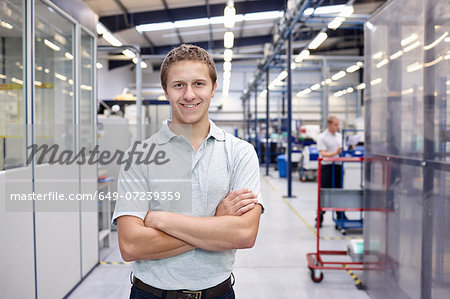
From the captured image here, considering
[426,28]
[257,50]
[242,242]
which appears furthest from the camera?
[257,50]

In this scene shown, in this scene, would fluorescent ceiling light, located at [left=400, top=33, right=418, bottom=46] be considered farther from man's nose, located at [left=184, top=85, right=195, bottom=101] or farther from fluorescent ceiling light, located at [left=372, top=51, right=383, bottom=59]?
man's nose, located at [left=184, top=85, right=195, bottom=101]

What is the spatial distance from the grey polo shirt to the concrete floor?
91.3 inches

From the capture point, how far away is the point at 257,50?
18.2 metres

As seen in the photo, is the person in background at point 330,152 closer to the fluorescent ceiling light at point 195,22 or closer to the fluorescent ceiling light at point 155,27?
the fluorescent ceiling light at point 195,22

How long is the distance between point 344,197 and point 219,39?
13106 millimetres

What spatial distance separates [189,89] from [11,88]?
233 centimetres

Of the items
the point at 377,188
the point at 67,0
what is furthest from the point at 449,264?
the point at 67,0

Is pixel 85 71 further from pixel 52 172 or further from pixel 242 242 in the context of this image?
pixel 242 242

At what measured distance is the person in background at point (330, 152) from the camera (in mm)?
5730

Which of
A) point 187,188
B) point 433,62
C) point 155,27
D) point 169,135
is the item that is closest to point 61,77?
point 169,135

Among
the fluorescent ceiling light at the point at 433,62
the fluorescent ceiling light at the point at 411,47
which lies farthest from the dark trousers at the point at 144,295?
the fluorescent ceiling light at the point at 411,47

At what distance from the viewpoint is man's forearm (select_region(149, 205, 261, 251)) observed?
4.14 feet

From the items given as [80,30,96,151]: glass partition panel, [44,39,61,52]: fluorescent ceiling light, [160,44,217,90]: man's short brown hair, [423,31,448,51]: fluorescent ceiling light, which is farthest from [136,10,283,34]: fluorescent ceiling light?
[160,44,217,90]: man's short brown hair

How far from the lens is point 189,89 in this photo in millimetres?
1295
